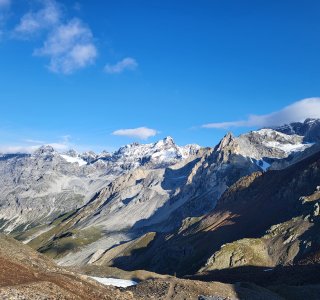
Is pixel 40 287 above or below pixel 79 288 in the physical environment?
above

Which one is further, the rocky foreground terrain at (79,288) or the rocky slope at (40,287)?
the rocky foreground terrain at (79,288)

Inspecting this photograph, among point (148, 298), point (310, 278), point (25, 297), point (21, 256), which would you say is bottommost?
point (310, 278)

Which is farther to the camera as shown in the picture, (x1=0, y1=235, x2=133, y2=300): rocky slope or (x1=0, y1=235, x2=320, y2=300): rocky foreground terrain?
(x1=0, y1=235, x2=320, y2=300): rocky foreground terrain

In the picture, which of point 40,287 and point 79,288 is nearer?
point 40,287

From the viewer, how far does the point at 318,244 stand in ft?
493

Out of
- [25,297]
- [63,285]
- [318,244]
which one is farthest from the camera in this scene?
[318,244]

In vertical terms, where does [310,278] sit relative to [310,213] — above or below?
below

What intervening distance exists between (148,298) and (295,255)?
108722mm

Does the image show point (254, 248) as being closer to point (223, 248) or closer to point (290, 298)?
point (223, 248)

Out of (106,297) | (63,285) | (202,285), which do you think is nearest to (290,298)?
(202,285)

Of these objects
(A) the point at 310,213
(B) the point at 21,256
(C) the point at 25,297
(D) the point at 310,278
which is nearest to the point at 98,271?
(D) the point at 310,278

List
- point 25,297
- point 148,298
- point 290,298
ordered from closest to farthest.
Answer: point 25,297 → point 148,298 → point 290,298

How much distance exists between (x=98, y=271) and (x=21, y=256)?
200 feet

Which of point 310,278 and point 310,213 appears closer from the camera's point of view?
point 310,278
